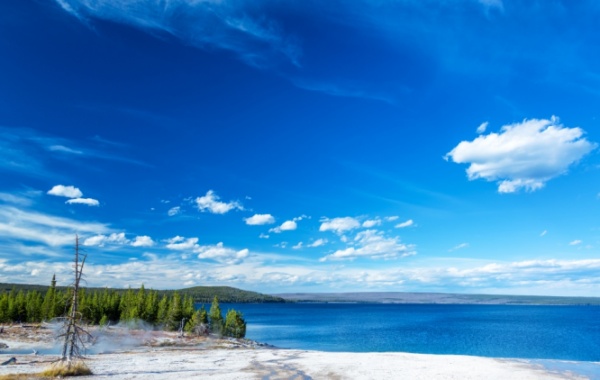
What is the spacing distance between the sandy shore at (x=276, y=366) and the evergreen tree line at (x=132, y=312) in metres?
26.2

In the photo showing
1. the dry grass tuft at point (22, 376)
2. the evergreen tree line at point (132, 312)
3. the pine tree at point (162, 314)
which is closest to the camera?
the dry grass tuft at point (22, 376)

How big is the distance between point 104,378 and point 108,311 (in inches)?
2865

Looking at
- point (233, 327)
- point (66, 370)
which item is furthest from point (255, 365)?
point (233, 327)

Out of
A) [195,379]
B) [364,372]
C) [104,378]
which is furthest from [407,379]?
[104,378]

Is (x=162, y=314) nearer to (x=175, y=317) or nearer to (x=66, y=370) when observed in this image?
(x=175, y=317)

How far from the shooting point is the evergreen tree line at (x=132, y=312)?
279 feet

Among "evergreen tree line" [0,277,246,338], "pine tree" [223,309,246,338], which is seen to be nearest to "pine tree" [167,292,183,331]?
"evergreen tree line" [0,277,246,338]

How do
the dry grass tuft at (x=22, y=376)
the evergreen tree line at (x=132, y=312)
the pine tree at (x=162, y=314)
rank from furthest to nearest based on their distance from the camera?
1. the pine tree at (x=162, y=314)
2. the evergreen tree line at (x=132, y=312)
3. the dry grass tuft at (x=22, y=376)

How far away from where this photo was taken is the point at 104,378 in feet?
109

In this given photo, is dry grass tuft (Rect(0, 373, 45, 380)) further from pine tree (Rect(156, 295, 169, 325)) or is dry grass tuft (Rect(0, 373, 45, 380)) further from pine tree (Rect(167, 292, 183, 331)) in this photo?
pine tree (Rect(156, 295, 169, 325))

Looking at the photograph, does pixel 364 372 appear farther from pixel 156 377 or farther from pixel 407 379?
pixel 156 377

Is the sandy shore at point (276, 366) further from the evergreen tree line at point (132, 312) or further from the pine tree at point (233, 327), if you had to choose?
the evergreen tree line at point (132, 312)

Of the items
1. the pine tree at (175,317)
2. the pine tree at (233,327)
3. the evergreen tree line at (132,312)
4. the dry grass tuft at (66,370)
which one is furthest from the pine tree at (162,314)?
the dry grass tuft at (66,370)

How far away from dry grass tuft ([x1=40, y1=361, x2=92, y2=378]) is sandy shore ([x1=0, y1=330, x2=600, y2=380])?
102 cm
